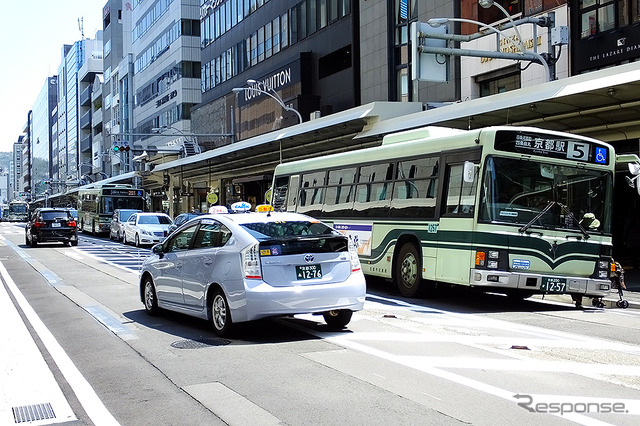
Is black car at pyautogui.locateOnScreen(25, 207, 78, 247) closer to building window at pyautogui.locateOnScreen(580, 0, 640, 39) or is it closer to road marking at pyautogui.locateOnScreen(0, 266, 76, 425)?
building window at pyautogui.locateOnScreen(580, 0, 640, 39)

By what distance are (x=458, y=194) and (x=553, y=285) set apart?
2255 mm

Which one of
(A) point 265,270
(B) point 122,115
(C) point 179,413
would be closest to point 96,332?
(A) point 265,270

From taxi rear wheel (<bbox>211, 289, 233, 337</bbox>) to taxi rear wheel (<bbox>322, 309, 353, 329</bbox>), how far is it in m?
1.43

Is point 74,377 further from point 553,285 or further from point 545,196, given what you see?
point 545,196

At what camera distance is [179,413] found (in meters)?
6.43

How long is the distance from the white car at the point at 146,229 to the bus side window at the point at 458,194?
79.1 ft

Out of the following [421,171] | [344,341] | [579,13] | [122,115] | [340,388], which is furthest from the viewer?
[122,115]

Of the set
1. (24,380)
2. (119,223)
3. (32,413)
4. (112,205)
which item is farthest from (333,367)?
(112,205)

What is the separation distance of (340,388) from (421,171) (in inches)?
341

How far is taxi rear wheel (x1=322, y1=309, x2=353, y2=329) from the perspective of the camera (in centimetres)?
1059

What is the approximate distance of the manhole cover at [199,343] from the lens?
959cm

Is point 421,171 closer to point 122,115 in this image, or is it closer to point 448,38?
point 448,38

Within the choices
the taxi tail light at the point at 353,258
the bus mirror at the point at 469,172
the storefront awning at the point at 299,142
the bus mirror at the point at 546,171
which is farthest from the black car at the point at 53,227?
the taxi tail light at the point at 353,258

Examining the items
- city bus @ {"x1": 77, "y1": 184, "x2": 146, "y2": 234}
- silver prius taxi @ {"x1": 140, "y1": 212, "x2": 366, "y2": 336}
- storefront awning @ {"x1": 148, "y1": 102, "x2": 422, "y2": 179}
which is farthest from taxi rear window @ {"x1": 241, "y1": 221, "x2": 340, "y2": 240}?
city bus @ {"x1": 77, "y1": 184, "x2": 146, "y2": 234}
